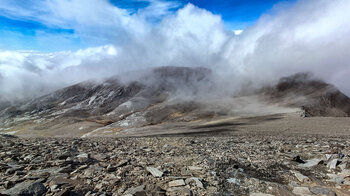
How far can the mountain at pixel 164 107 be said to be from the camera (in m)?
102

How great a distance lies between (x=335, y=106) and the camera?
396ft

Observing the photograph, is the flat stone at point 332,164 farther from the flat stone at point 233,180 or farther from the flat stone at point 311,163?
the flat stone at point 233,180

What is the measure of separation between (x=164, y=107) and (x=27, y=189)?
127 metres

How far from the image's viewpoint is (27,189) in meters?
6.94

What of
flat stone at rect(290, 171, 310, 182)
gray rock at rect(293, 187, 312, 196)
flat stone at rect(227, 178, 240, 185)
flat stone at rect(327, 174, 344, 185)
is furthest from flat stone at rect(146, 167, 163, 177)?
flat stone at rect(327, 174, 344, 185)

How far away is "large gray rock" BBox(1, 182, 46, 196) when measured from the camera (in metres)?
Answer: 6.75

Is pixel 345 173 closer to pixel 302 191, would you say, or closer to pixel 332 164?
pixel 332 164

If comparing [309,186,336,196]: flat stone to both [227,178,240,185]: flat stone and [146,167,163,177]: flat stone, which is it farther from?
[146,167,163,177]: flat stone

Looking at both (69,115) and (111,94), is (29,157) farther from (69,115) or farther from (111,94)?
(111,94)

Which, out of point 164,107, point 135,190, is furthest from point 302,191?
point 164,107

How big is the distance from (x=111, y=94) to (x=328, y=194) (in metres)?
191

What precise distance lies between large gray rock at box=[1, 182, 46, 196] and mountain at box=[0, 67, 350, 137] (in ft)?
223

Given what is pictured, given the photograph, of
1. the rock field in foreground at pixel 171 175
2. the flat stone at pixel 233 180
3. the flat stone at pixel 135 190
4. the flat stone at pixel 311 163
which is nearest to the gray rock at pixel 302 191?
the rock field in foreground at pixel 171 175

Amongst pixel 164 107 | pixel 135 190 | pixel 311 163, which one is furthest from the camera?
pixel 164 107
